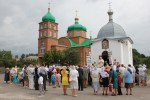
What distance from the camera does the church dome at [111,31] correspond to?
35469 mm

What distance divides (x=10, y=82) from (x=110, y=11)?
2227cm

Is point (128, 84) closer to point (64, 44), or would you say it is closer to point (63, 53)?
point (63, 53)

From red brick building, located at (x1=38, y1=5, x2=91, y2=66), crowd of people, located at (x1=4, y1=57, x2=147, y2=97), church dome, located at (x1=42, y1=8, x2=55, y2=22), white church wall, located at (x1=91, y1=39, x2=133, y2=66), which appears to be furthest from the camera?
church dome, located at (x1=42, y1=8, x2=55, y2=22)

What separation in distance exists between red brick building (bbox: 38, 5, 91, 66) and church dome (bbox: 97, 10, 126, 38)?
2740 centimetres

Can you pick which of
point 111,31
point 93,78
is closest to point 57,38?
point 111,31

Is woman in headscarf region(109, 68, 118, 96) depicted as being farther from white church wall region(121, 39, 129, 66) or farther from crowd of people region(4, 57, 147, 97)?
white church wall region(121, 39, 129, 66)

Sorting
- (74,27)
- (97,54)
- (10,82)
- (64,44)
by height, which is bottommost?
(10,82)

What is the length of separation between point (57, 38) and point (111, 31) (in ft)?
112

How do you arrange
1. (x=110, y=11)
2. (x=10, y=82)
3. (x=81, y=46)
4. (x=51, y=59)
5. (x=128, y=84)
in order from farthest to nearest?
(x=81, y=46), (x=51, y=59), (x=110, y=11), (x=10, y=82), (x=128, y=84)

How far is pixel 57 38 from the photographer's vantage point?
68.2 meters

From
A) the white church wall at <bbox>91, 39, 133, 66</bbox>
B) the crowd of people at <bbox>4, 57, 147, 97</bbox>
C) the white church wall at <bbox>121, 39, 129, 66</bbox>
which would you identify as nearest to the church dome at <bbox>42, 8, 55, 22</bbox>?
the white church wall at <bbox>91, 39, 133, 66</bbox>

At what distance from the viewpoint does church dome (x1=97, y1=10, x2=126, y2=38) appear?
35.5 metres

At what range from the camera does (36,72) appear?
672 inches

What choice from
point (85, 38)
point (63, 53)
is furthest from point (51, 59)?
point (85, 38)
